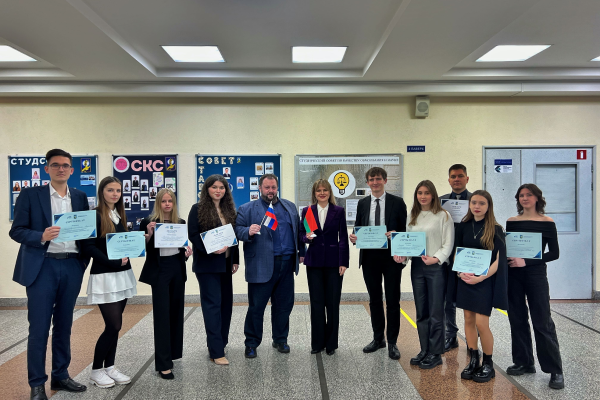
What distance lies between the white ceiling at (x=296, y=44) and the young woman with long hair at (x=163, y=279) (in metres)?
1.82

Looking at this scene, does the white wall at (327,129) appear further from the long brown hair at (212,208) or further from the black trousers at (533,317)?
the black trousers at (533,317)

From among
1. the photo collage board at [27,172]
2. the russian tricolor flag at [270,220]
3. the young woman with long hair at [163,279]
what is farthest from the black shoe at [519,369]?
the photo collage board at [27,172]

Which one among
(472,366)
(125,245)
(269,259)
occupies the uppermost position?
(125,245)

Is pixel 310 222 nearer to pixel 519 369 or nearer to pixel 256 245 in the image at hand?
pixel 256 245

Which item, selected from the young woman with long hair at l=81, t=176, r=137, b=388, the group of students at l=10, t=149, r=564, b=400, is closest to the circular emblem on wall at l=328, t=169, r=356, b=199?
the group of students at l=10, t=149, r=564, b=400

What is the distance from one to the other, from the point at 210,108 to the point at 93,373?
12.2 feet

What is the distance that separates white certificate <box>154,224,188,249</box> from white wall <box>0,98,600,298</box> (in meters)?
2.59

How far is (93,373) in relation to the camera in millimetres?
2891

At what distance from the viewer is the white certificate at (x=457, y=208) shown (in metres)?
3.39

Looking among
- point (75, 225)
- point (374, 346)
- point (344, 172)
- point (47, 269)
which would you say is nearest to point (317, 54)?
point (344, 172)

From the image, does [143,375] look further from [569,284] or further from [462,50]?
[569,284]

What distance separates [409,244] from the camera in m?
3.12

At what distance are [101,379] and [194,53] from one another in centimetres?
360

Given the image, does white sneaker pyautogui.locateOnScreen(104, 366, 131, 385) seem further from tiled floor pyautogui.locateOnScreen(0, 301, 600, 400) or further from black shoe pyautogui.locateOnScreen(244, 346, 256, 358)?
black shoe pyautogui.locateOnScreen(244, 346, 256, 358)
